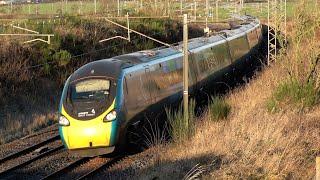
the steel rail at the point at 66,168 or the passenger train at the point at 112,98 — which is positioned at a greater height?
the passenger train at the point at 112,98

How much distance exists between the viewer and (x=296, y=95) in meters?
17.4

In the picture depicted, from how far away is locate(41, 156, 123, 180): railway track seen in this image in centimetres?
1278

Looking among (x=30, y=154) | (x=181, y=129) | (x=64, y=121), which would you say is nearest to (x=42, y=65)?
(x=30, y=154)

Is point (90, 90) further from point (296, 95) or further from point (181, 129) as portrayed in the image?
point (296, 95)

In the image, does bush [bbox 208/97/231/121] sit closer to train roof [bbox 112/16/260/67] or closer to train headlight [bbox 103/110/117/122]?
train roof [bbox 112/16/260/67]

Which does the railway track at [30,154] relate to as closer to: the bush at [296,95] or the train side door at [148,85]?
the train side door at [148,85]

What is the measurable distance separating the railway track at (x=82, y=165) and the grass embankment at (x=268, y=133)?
110cm

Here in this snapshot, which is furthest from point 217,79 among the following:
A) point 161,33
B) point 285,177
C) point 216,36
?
point 161,33

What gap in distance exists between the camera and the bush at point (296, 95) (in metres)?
17.2

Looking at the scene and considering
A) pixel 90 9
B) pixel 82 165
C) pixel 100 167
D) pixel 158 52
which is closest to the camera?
pixel 100 167

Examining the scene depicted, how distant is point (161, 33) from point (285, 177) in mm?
35002

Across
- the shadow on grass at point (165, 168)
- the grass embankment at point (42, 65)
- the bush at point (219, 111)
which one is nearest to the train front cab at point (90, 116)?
the shadow on grass at point (165, 168)

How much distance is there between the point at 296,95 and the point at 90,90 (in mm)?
6721

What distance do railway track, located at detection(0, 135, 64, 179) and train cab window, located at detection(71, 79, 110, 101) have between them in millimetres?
2046
